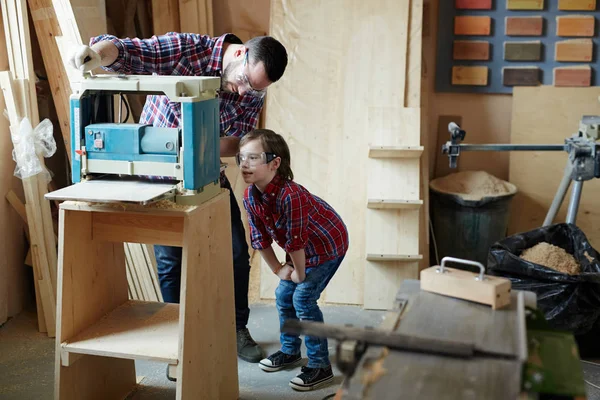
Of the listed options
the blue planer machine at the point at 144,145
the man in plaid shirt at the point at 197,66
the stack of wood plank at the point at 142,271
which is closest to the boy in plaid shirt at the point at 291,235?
the man in plaid shirt at the point at 197,66

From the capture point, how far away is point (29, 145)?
3.23 metres

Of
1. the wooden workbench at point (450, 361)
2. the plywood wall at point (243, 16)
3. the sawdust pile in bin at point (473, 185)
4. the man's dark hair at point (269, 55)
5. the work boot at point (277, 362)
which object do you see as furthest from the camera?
the plywood wall at point (243, 16)

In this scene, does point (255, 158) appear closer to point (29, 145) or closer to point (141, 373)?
point (141, 373)

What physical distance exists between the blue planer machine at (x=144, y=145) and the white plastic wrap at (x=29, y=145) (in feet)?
3.34

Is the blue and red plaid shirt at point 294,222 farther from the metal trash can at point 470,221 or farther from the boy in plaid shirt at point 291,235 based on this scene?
the metal trash can at point 470,221

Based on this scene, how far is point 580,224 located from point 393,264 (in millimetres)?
1302

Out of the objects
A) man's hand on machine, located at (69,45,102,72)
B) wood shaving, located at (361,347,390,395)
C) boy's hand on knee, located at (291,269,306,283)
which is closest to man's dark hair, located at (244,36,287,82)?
man's hand on machine, located at (69,45,102,72)

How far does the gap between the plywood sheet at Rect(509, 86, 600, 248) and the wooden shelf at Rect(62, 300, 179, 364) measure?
2534 millimetres

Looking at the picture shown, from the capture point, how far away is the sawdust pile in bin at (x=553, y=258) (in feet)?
10.6

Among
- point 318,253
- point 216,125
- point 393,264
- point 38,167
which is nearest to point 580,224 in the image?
point 393,264

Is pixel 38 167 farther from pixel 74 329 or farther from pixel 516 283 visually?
pixel 516 283

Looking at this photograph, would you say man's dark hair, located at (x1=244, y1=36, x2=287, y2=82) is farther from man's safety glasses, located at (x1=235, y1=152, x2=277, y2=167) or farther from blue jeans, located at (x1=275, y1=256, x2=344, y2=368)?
blue jeans, located at (x1=275, y1=256, x2=344, y2=368)

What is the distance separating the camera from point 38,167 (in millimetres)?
3258

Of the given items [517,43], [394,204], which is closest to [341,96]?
[394,204]
